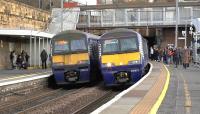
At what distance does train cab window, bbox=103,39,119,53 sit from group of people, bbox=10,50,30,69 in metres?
15.3

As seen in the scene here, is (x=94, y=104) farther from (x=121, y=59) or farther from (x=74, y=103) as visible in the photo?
(x=121, y=59)

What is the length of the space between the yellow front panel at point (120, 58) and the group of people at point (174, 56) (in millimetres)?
12212

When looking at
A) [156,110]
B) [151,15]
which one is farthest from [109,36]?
[151,15]

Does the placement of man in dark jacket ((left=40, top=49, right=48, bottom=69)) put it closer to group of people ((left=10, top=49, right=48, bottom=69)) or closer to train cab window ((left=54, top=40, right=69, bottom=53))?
group of people ((left=10, top=49, right=48, bottom=69))

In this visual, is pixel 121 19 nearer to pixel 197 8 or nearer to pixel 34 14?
pixel 197 8

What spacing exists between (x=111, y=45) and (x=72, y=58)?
2.22m

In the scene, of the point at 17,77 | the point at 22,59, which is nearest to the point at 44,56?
the point at 22,59

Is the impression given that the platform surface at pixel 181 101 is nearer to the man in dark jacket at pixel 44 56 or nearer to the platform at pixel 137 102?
the platform at pixel 137 102

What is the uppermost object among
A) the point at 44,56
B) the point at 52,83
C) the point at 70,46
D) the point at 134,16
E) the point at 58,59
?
the point at 134,16

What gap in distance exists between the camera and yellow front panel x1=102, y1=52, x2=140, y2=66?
89.3ft

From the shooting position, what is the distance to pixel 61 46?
28766 millimetres

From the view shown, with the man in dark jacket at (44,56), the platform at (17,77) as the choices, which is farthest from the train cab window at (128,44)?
the man in dark jacket at (44,56)

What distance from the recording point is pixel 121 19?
8069 cm

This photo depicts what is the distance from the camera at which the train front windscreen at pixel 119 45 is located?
27484mm
